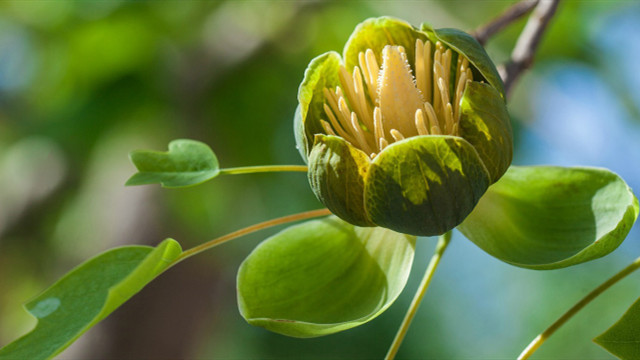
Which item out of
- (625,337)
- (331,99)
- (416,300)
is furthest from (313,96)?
(625,337)

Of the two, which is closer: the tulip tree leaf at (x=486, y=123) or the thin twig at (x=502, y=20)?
the tulip tree leaf at (x=486, y=123)

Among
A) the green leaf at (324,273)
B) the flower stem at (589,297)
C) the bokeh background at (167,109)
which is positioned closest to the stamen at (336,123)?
the green leaf at (324,273)

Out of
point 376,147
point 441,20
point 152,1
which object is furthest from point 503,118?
point 152,1

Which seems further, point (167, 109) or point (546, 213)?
point (167, 109)

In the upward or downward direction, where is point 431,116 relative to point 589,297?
upward

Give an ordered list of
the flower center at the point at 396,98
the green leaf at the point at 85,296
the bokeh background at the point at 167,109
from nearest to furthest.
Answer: the green leaf at the point at 85,296 → the flower center at the point at 396,98 → the bokeh background at the point at 167,109

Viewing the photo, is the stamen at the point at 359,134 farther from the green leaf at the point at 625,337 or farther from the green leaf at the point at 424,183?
the green leaf at the point at 625,337

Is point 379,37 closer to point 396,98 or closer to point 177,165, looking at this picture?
point 396,98
